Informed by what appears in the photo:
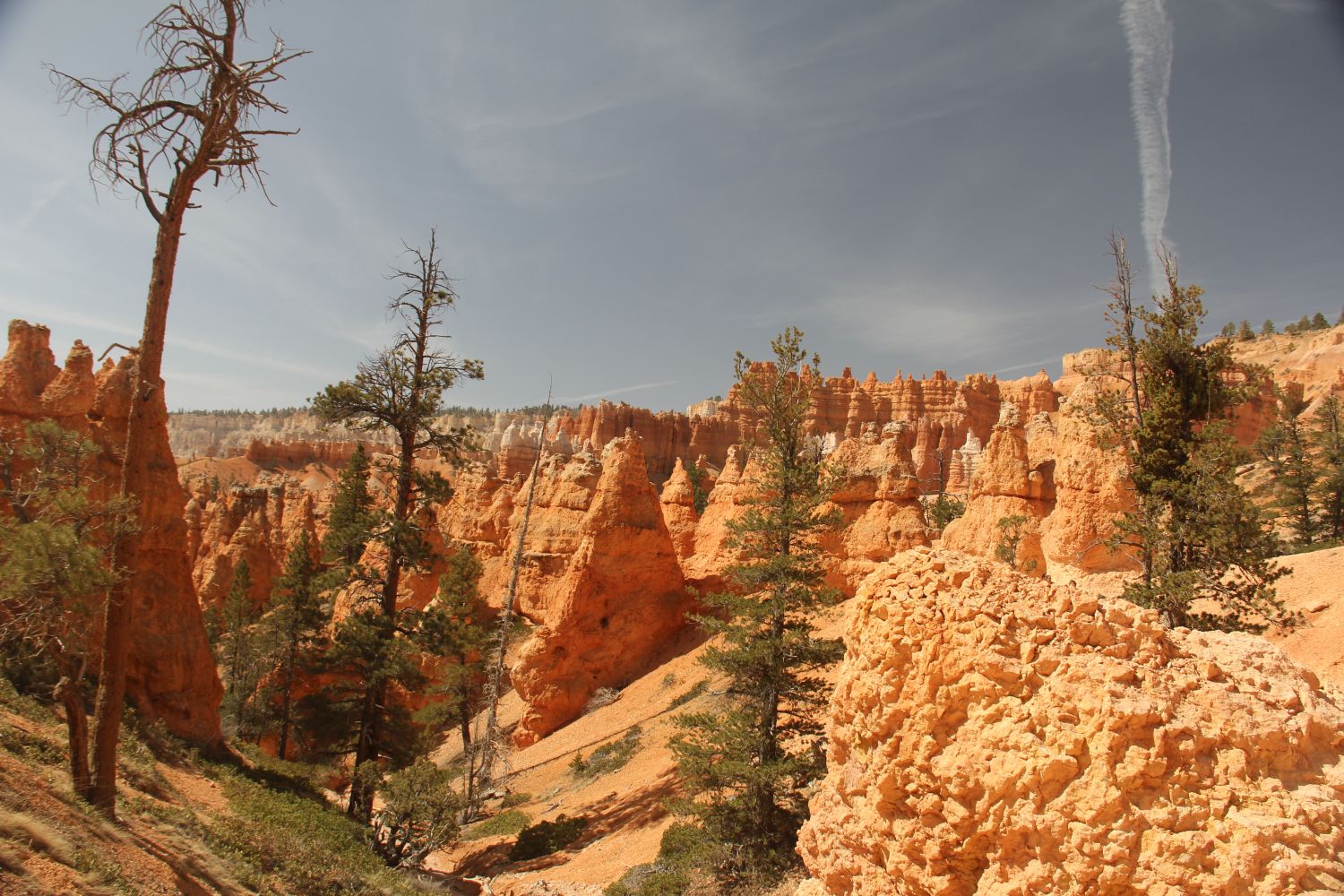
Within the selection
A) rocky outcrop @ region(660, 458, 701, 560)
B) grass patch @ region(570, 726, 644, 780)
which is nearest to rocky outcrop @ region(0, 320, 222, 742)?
grass patch @ region(570, 726, 644, 780)

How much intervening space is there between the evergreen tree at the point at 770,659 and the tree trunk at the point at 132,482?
295 inches

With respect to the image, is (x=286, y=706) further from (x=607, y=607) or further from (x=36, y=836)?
(x=36, y=836)

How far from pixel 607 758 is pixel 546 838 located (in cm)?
352

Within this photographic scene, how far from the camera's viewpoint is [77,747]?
7.39 meters

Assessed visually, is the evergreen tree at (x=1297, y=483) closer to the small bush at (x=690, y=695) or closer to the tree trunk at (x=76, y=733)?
the small bush at (x=690, y=695)

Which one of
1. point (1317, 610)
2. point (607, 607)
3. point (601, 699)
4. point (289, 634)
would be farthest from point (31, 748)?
point (1317, 610)

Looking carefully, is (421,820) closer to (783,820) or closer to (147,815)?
(147,815)

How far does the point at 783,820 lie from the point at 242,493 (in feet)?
152

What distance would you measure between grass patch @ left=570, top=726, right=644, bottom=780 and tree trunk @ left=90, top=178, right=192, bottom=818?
12.4 metres

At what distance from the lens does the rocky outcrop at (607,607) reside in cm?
2252

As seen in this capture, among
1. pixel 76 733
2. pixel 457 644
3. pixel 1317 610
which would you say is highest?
pixel 1317 610

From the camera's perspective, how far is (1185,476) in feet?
38.8

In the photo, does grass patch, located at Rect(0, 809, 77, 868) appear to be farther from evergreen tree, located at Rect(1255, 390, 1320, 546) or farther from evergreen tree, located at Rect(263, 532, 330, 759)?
evergreen tree, located at Rect(1255, 390, 1320, 546)

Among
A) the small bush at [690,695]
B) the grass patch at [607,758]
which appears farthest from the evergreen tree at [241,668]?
the small bush at [690,695]
